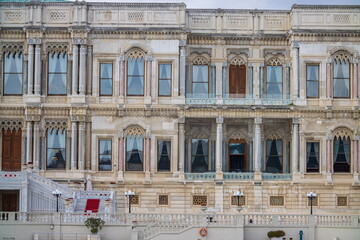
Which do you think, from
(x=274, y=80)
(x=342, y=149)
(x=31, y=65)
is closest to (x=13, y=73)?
(x=31, y=65)

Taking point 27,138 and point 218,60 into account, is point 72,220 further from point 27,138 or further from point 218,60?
point 218,60

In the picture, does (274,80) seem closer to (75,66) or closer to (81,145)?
(75,66)

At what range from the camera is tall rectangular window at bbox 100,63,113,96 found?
1794 inches

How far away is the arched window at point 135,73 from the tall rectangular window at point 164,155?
361cm

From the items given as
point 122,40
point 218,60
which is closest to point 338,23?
point 218,60

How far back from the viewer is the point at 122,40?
1791 inches

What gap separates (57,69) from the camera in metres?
45.6

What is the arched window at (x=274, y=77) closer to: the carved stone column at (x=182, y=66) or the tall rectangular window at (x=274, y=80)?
the tall rectangular window at (x=274, y=80)

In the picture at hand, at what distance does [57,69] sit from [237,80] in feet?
39.6

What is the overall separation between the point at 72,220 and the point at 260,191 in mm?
13464

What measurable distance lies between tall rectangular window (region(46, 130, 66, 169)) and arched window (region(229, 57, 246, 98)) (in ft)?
38.6

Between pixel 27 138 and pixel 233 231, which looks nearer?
pixel 233 231

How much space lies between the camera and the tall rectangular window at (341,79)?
45594mm

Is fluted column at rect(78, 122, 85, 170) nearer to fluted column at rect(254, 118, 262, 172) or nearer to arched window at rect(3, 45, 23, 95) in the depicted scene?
arched window at rect(3, 45, 23, 95)
